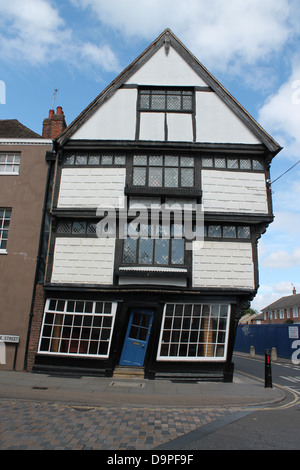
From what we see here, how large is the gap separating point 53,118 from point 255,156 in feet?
30.3

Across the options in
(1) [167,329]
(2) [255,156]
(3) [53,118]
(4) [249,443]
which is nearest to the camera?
(4) [249,443]

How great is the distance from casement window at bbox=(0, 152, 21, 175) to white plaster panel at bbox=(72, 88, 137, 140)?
9.58 ft

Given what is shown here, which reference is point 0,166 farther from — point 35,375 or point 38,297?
point 35,375

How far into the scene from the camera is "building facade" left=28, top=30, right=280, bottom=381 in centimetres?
1155

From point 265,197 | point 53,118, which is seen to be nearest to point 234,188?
point 265,197

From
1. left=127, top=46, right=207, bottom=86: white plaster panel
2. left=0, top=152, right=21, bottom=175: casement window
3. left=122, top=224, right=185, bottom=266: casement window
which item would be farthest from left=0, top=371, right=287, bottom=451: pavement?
left=127, top=46, right=207, bottom=86: white plaster panel

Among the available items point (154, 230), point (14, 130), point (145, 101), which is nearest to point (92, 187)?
point (154, 230)

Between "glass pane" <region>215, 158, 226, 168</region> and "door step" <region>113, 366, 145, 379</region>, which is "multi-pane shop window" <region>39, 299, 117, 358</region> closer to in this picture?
"door step" <region>113, 366, 145, 379</region>

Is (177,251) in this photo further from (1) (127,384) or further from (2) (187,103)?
(2) (187,103)

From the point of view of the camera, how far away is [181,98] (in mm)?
13227

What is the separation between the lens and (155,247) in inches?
471

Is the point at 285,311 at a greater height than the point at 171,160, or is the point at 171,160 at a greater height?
the point at 171,160

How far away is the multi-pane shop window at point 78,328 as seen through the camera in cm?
1158

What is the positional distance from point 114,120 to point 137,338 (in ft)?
29.8
